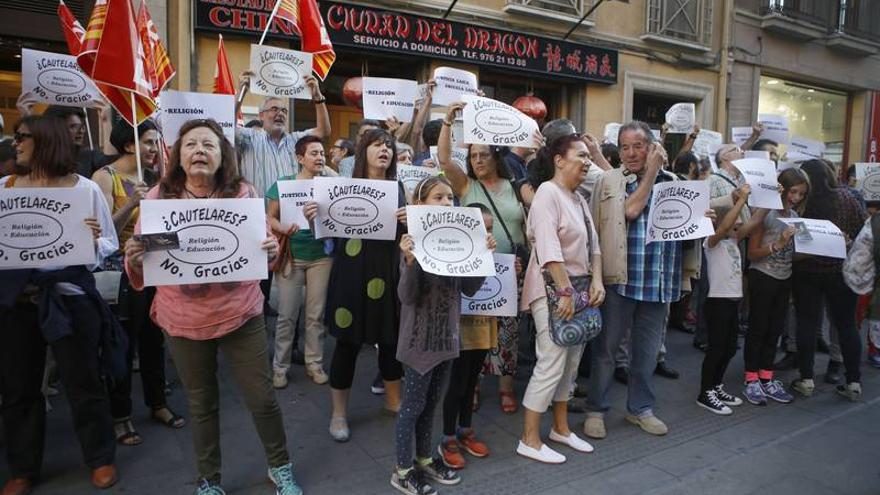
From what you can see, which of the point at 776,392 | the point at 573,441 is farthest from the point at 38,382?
the point at 776,392

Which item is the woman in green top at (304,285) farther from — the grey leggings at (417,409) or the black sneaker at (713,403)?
the black sneaker at (713,403)

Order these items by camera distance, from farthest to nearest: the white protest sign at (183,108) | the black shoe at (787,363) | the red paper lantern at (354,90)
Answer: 1. the red paper lantern at (354,90)
2. the black shoe at (787,363)
3. the white protest sign at (183,108)

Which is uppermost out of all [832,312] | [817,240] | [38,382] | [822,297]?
[817,240]

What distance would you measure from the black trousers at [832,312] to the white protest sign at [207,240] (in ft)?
14.4

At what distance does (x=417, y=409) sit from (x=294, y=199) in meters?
1.88

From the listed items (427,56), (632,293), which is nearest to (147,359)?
(632,293)

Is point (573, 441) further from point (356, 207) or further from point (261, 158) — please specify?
point (261, 158)

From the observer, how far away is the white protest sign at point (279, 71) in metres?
4.80

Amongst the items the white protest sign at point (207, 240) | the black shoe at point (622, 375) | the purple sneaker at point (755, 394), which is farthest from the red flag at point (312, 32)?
the purple sneaker at point (755, 394)

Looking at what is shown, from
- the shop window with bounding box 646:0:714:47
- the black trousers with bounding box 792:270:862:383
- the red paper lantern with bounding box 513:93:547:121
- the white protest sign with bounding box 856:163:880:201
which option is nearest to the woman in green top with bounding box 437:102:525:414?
the black trousers with bounding box 792:270:862:383

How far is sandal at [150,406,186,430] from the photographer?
4039 millimetres

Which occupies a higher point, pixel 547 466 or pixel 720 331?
pixel 720 331

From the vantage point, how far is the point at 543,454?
373cm

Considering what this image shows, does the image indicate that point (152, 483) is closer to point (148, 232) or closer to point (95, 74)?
point (148, 232)
